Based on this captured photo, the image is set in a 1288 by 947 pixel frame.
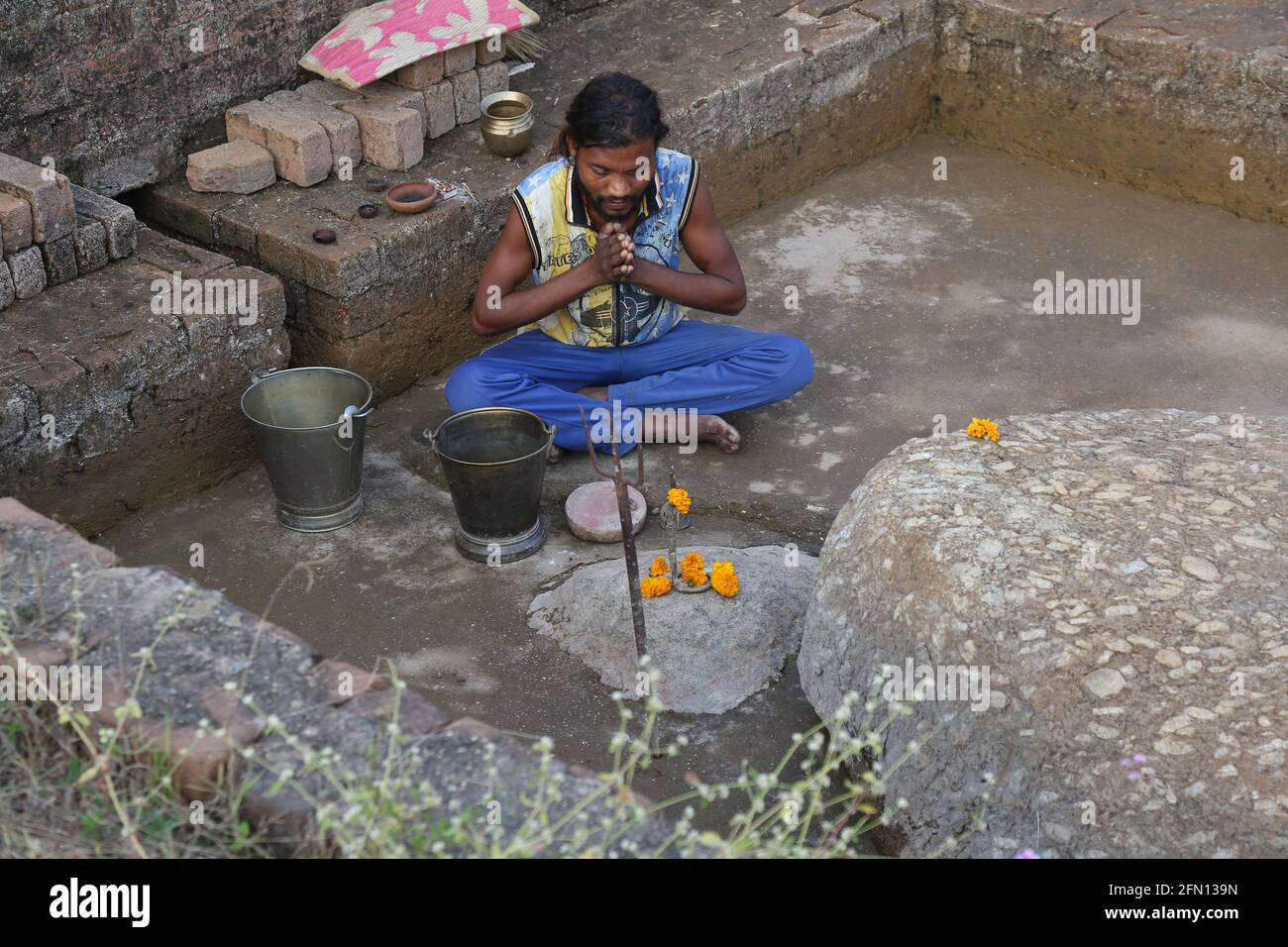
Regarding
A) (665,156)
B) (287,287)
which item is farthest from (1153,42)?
(287,287)

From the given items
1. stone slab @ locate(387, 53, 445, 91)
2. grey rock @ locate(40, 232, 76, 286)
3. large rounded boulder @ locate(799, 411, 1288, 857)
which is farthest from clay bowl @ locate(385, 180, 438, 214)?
large rounded boulder @ locate(799, 411, 1288, 857)

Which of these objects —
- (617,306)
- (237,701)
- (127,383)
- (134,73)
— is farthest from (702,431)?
(237,701)

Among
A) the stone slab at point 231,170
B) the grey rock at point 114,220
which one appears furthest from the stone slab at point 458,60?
the grey rock at point 114,220

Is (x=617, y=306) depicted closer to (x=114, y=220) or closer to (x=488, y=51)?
(x=488, y=51)

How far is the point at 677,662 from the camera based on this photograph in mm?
4184

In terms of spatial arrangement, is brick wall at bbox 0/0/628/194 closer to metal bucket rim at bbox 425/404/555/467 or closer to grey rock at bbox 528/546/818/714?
metal bucket rim at bbox 425/404/555/467

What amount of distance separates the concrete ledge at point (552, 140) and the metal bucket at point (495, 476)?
671 millimetres

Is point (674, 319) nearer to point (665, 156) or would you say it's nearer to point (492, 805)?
point (665, 156)

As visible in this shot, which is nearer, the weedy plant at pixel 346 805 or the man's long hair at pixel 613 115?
the weedy plant at pixel 346 805

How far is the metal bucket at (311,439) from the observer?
15.2ft

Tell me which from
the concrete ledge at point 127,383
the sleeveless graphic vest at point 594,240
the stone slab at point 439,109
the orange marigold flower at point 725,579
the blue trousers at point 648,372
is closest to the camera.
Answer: the orange marigold flower at point 725,579

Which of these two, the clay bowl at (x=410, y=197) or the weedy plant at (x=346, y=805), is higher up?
the clay bowl at (x=410, y=197)

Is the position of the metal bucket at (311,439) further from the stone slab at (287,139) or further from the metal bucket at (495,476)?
the stone slab at (287,139)

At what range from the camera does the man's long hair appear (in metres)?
4.47
